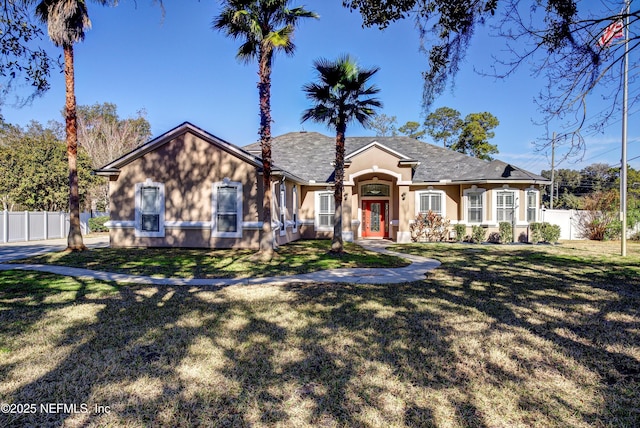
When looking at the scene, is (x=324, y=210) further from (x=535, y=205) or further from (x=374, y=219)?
(x=535, y=205)

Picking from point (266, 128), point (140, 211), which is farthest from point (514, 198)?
point (140, 211)

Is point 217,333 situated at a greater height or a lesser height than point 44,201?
lesser

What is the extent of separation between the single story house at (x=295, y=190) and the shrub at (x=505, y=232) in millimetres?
550

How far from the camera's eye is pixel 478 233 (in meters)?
20.0

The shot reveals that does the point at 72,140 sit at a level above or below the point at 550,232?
above

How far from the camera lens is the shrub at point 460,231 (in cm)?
2070

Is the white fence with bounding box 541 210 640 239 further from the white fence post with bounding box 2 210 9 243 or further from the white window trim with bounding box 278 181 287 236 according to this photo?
the white fence post with bounding box 2 210 9 243

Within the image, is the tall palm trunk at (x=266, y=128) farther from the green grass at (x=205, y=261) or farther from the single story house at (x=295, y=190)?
the single story house at (x=295, y=190)

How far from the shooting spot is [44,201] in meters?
24.8

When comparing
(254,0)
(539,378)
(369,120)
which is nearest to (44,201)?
(254,0)

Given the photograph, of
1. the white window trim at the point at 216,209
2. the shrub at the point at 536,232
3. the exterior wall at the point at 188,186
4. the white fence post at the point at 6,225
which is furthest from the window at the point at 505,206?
the white fence post at the point at 6,225

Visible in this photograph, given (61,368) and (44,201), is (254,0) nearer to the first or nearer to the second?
(61,368)

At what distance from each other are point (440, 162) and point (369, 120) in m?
10.1

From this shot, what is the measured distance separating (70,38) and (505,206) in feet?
72.6
